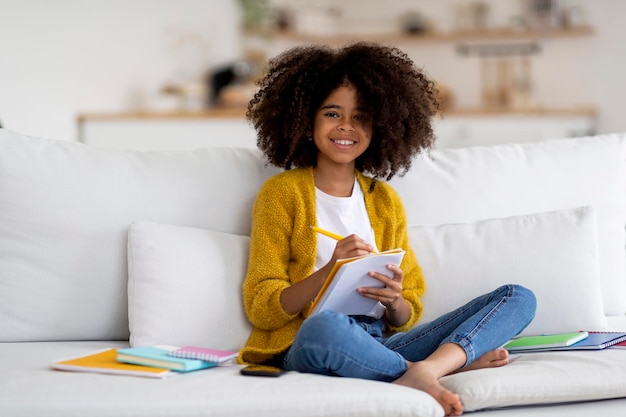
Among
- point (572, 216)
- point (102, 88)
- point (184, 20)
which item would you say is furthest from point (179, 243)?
point (184, 20)

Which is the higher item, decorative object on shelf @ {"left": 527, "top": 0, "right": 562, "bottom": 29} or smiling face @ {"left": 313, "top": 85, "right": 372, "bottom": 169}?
decorative object on shelf @ {"left": 527, "top": 0, "right": 562, "bottom": 29}

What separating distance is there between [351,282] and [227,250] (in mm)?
373

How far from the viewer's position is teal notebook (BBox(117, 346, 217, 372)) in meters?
1.79

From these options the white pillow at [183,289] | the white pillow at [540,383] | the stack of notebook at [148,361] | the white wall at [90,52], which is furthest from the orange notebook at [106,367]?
the white wall at [90,52]

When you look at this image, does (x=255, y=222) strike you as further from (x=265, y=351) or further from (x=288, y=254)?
(x=265, y=351)

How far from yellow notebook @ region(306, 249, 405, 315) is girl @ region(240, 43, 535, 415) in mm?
24

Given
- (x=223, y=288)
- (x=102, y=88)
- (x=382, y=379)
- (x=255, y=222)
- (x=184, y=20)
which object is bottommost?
(x=382, y=379)

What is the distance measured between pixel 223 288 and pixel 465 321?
0.54 m

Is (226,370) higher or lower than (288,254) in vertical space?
lower

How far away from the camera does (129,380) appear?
172cm

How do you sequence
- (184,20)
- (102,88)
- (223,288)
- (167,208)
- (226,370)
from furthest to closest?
(184,20)
(102,88)
(167,208)
(223,288)
(226,370)

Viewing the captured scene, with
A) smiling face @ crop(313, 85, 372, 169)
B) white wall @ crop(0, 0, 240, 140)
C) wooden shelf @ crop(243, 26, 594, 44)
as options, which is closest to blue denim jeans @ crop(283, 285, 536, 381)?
smiling face @ crop(313, 85, 372, 169)

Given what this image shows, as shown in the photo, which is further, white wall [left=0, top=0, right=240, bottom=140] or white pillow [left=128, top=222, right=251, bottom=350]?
white wall [left=0, top=0, right=240, bottom=140]

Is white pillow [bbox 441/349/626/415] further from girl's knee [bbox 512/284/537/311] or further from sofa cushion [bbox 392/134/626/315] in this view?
sofa cushion [bbox 392/134/626/315]
